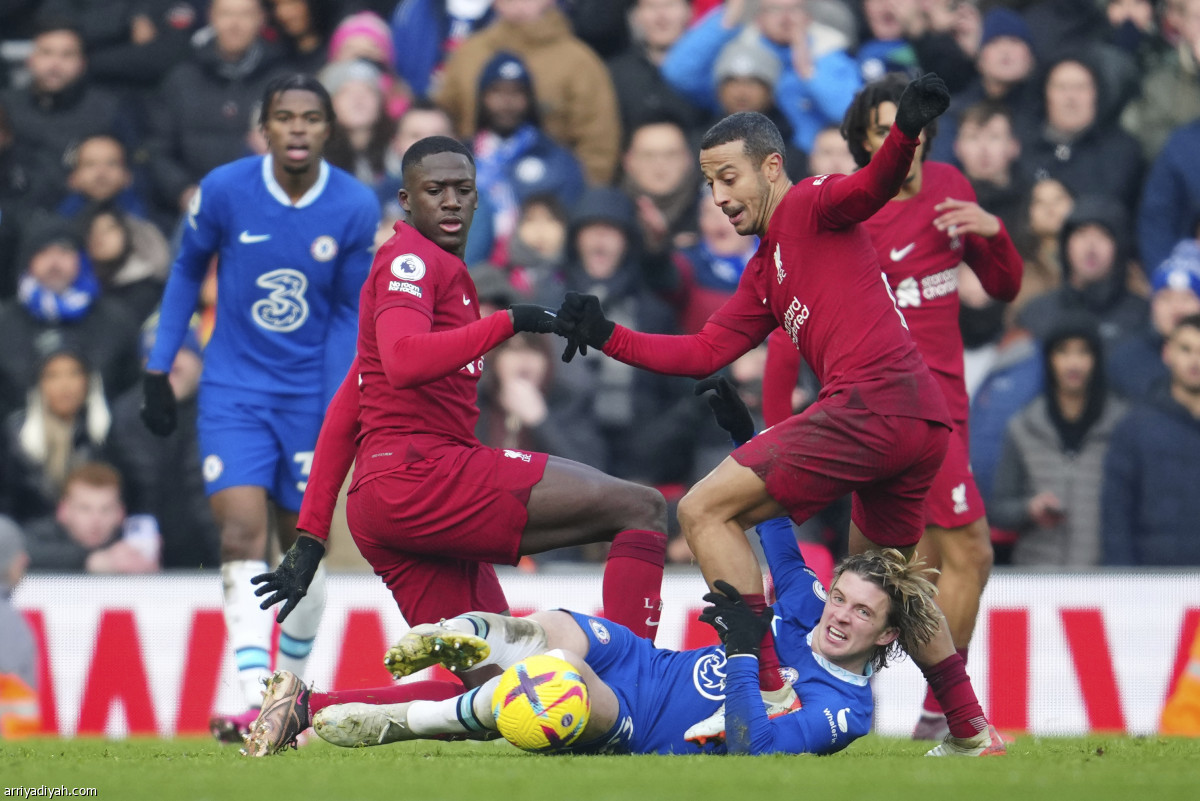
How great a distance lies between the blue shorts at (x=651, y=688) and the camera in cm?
584

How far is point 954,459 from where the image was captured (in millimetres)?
6973

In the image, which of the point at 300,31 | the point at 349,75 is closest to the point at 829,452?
the point at 349,75

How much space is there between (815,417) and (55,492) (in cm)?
612

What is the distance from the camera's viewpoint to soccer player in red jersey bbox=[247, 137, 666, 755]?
581 centimetres

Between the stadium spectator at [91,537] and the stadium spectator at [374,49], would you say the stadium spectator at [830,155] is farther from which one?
the stadium spectator at [91,537]

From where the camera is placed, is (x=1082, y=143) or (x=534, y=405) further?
(x=1082, y=143)

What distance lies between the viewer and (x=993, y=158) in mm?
10383

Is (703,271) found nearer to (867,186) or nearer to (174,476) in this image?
(174,476)

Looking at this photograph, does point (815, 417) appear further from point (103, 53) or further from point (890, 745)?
point (103, 53)

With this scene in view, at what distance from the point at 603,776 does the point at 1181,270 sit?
6.55 meters

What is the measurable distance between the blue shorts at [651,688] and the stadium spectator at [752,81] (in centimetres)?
556

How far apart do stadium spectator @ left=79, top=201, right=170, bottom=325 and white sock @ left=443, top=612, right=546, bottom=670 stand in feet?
19.0

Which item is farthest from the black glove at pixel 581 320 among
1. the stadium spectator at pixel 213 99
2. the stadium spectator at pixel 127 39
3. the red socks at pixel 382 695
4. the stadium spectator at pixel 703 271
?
the stadium spectator at pixel 127 39

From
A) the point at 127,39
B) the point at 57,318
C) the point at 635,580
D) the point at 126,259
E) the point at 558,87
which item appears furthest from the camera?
the point at 127,39
